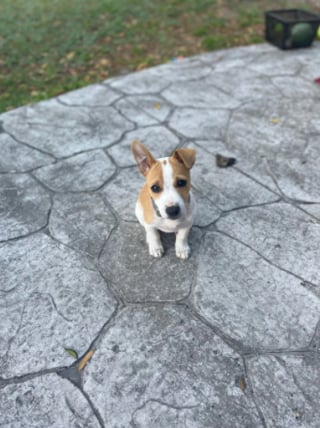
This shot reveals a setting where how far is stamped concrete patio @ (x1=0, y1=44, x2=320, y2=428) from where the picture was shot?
256 cm

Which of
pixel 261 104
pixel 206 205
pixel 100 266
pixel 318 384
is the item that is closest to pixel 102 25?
pixel 261 104

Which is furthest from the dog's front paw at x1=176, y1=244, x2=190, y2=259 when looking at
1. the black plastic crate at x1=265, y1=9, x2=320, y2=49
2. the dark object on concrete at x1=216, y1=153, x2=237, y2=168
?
the black plastic crate at x1=265, y1=9, x2=320, y2=49

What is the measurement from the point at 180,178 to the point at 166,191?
0.14 metres

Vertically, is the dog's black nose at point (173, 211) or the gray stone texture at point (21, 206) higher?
the dog's black nose at point (173, 211)

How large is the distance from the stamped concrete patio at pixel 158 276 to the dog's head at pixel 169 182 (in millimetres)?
776

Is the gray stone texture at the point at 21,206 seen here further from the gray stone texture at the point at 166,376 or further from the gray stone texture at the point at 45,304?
the gray stone texture at the point at 166,376

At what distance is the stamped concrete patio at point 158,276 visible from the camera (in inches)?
101

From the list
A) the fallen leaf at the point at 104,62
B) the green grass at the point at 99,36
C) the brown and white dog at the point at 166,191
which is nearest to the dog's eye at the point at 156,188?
the brown and white dog at the point at 166,191

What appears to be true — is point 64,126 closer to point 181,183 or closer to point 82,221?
point 82,221

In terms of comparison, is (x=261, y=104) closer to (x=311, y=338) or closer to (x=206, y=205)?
(x=206, y=205)

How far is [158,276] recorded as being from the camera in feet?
10.9

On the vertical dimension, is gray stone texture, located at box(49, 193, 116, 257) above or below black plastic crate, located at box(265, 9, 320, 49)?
below

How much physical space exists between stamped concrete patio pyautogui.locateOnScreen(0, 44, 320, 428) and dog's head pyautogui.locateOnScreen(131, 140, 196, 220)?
776 mm

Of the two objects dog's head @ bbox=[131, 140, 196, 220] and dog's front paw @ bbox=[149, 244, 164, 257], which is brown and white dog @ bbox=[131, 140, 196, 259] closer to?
dog's head @ bbox=[131, 140, 196, 220]
